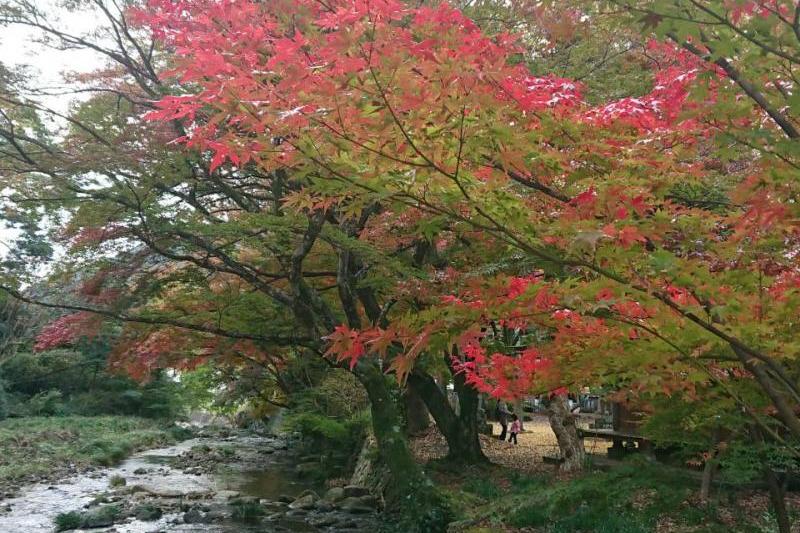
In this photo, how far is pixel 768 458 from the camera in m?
5.63

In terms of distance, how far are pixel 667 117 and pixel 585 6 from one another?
4.98 feet

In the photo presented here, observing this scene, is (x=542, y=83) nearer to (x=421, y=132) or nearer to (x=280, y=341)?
(x=421, y=132)

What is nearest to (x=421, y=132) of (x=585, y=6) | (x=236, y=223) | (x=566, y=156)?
(x=585, y=6)

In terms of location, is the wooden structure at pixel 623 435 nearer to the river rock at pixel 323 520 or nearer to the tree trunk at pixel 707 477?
the tree trunk at pixel 707 477

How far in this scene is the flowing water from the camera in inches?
420

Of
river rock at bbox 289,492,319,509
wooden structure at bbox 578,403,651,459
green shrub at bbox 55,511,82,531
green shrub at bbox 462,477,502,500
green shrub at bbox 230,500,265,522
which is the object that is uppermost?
wooden structure at bbox 578,403,651,459

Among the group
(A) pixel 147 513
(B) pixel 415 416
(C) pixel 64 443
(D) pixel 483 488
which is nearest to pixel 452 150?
(D) pixel 483 488

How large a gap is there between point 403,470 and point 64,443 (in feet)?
51.3

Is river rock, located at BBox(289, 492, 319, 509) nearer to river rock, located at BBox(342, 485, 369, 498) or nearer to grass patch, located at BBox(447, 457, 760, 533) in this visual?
river rock, located at BBox(342, 485, 369, 498)

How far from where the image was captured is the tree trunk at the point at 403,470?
838cm

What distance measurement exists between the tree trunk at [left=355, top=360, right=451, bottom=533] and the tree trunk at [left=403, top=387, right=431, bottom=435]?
27.4 ft

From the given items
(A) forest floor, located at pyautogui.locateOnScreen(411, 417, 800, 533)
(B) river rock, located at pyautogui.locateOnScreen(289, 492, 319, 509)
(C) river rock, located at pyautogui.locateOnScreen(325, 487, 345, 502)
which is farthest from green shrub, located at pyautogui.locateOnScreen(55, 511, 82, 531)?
(A) forest floor, located at pyautogui.locateOnScreen(411, 417, 800, 533)

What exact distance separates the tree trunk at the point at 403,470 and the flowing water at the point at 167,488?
263 cm

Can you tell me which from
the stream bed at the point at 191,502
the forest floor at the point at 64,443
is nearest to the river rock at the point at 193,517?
the stream bed at the point at 191,502
